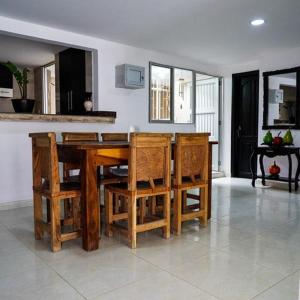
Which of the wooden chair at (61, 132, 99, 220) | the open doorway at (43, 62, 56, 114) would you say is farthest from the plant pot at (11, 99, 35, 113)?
the open doorway at (43, 62, 56, 114)

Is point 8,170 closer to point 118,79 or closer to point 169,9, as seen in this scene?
point 118,79

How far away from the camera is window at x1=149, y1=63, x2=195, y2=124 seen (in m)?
5.29

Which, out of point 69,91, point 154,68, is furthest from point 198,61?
point 69,91

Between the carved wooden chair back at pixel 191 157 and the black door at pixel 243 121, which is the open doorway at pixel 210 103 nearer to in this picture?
the black door at pixel 243 121

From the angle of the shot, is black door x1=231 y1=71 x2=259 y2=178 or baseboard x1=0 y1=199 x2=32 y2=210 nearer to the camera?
baseboard x1=0 y1=199 x2=32 y2=210

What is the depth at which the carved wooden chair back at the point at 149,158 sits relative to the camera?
237 centimetres

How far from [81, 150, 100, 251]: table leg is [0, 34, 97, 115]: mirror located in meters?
Result: 1.97

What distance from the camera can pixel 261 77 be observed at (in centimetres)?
560

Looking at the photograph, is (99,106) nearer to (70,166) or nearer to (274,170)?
(70,166)

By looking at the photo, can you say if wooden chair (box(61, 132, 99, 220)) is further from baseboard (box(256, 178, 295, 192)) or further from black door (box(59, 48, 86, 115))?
baseboard (box(256, 178, 295, 192))

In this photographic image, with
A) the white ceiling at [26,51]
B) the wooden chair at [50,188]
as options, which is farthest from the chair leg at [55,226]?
the white ceiling at [26,51]

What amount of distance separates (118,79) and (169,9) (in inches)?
58.6

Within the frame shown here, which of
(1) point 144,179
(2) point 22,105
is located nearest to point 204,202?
(1) point 144,179

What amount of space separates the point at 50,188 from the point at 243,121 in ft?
15.5
